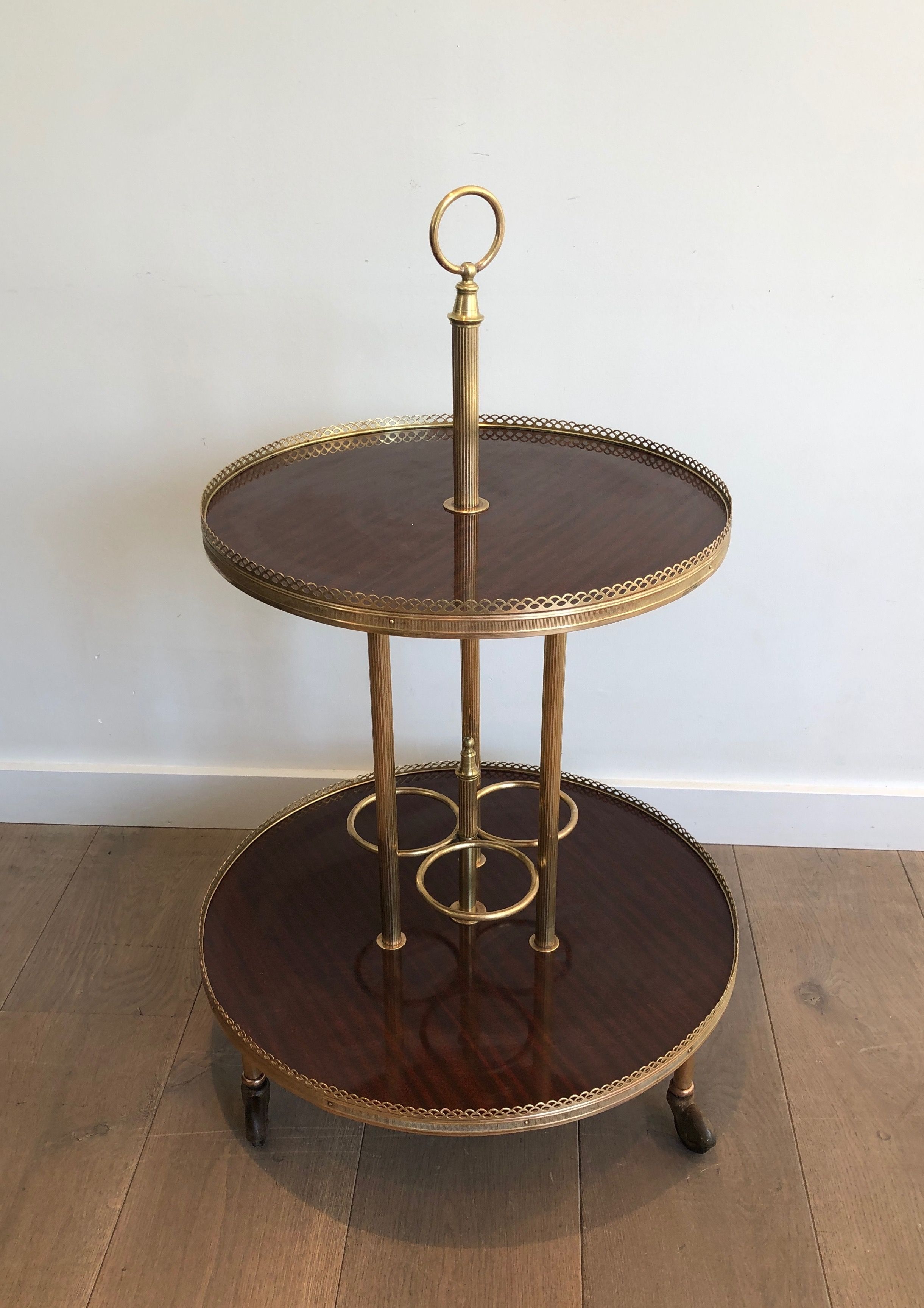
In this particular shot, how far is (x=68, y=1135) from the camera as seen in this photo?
1642 mm

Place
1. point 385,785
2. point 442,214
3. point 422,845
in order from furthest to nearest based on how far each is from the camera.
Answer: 1. point 422,845
2. point 385,785
3. point 442,214

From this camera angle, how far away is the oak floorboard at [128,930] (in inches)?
74.2

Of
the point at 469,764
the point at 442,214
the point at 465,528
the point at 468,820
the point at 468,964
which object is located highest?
the point at 442,214

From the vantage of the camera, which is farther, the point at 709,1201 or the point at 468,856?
the point at 468,856

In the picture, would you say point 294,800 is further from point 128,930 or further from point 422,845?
point 422,845

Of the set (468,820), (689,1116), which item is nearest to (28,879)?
(468,820)

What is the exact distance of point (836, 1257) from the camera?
1474 millimetres

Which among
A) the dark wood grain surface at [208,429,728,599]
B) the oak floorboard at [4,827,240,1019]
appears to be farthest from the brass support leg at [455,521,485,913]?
the oak floorboard at [4,827,240,1019]

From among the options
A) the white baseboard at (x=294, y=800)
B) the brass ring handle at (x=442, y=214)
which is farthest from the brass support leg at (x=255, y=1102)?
the brass ring handle at (x=442, y=214)

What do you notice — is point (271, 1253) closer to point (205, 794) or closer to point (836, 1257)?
point (836, 1257)

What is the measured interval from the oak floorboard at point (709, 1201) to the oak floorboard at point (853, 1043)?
36mm

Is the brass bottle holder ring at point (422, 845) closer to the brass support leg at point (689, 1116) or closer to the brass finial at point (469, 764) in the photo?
the brass finial at point (469, 764)

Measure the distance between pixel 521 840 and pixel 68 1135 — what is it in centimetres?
83

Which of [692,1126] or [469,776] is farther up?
[469,776]
